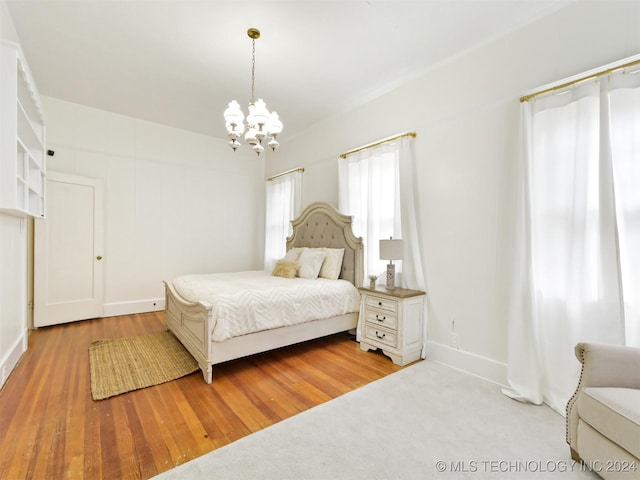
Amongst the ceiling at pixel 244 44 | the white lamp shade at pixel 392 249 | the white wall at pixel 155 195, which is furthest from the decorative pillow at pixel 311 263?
the white wall at pixel 155 195

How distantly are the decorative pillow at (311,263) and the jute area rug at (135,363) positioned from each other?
63.0 inches

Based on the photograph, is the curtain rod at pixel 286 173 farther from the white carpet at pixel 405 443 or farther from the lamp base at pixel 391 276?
the white carpet at pixel 405 443

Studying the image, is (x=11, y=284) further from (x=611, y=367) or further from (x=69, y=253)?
(x=611, y=367)

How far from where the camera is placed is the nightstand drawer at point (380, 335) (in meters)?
2.95

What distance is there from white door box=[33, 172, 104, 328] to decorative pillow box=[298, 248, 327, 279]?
3011 millimetres

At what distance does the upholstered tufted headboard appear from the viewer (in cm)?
373

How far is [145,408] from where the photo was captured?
209 cm

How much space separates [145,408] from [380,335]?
211 centimetres

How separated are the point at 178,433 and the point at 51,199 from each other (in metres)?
3.87

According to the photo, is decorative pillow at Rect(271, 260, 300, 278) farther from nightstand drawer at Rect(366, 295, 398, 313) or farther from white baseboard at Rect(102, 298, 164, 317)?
white baseboard at Rect(102, 298, 164, 317)

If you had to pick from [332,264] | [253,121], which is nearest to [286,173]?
[332,264]

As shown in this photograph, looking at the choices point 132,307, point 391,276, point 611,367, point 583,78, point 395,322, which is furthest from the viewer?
point 132,307

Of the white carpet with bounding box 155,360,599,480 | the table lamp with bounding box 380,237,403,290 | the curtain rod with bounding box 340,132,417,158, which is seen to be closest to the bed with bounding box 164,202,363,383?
the table lamp with bounding box 380,237,403,290

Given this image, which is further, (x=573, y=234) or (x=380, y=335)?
(x=380, y=335)
